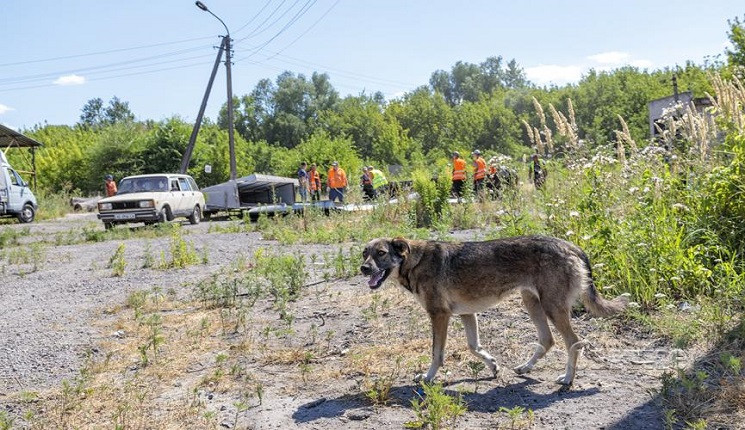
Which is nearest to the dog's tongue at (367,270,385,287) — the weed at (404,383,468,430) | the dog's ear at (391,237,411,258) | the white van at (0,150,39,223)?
the dog's ear at (391,237,411,258)

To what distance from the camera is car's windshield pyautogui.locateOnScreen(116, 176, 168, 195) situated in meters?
23.1

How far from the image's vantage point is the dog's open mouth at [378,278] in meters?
5.36

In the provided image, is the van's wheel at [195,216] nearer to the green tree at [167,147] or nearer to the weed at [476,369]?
the green tree at [167,147]

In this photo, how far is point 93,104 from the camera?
126m

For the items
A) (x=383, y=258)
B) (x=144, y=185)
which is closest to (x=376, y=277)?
(x=383, y=258)

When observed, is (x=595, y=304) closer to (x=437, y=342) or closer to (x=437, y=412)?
(x=437, y=342)

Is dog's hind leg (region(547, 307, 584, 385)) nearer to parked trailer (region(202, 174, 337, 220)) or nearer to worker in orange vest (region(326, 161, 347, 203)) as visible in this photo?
worker in orange vest (region(326, 161, 347, 203))

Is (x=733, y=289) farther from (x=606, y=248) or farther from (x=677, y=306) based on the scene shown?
(x=606, y=248)

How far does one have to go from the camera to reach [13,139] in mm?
34562

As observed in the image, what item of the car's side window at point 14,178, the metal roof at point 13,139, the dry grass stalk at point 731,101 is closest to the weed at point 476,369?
the dry grass stalk at point 731,101

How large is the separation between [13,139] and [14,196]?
9432mm

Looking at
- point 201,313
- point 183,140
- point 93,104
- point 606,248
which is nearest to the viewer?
point 606,248

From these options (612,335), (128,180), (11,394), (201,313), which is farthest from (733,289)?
(128,180)

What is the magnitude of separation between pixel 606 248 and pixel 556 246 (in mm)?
2281
